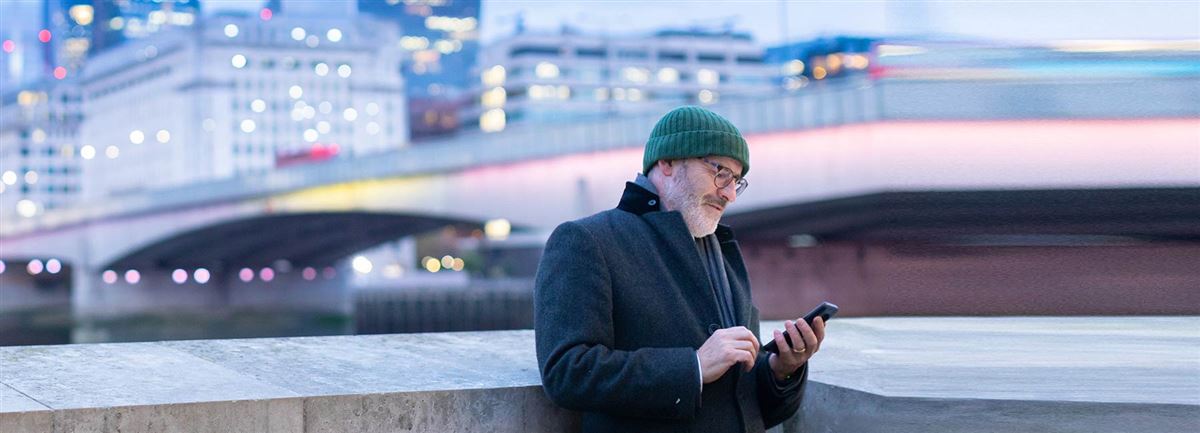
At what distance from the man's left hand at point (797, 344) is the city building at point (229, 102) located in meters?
104

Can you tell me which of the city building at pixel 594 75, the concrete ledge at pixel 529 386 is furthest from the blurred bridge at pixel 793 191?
the city building at pixel 594 75

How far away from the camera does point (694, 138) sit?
3.13m

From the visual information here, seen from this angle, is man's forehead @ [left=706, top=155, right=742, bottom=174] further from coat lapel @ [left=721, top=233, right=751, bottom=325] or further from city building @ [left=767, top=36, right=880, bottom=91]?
city building @ [left=767, top=36, right=880, bottom=91]

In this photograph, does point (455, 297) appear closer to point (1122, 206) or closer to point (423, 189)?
point (423, 189)

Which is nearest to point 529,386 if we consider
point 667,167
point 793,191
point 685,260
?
point 685,260

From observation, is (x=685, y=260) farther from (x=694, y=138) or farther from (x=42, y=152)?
(x=42, y=152)

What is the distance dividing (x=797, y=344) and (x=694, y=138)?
491 millimetres

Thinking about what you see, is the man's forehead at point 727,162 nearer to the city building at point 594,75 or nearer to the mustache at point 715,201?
the mustache at point 715,201

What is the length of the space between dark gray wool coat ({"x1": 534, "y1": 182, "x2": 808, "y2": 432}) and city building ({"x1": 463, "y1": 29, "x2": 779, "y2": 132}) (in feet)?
325

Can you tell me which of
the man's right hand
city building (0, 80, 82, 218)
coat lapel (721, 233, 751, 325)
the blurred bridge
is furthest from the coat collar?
city building (0, 80, 82, 218)

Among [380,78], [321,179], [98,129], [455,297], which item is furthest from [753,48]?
[321,179]

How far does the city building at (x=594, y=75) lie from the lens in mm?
105938

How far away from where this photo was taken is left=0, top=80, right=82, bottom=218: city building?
119 meters

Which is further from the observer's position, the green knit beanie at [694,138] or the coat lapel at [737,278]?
the coat lapel at [737,278]
